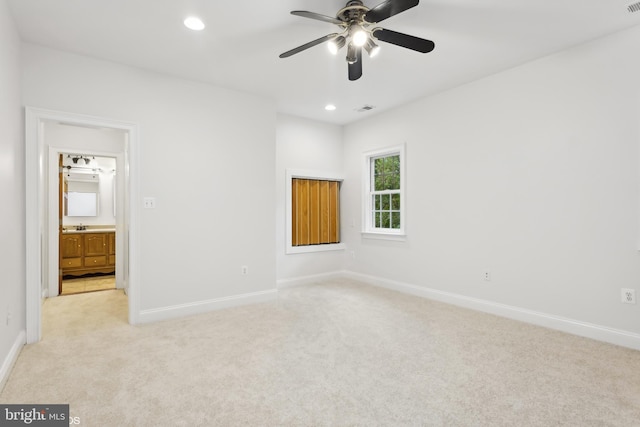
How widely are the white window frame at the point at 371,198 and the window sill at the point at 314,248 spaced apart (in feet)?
1.83

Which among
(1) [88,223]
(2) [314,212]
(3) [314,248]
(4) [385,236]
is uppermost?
(2) [314,212]

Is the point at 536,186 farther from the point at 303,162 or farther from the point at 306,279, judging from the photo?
the point at 306,279

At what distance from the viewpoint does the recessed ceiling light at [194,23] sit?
2.70 m

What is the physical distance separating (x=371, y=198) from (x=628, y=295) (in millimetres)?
3349

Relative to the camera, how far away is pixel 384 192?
5324mm

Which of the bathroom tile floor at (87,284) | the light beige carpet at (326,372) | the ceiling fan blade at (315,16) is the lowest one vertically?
the light beige carpet at (326,372)

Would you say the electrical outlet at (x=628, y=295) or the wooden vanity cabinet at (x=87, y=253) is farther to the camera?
the wooden vanity cabinet at (x=87, y=253)

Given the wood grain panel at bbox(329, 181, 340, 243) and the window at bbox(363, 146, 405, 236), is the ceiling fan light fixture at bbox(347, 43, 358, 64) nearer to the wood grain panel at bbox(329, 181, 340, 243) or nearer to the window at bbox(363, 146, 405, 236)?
the window at bbox(363, 146, 405, 236)

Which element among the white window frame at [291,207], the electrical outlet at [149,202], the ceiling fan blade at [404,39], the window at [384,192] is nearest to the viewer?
the ceiling fan blade at [404,39]

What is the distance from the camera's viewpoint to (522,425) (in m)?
1.83

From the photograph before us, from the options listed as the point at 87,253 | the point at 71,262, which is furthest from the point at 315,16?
the point at 71,262

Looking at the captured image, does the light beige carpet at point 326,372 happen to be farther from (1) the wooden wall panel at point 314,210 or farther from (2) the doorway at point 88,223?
(2) the doorway at point 88,223

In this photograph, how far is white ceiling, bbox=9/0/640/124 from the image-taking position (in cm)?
255

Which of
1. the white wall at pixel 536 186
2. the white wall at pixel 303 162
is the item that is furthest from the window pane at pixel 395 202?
the white wall at pixel 303 162
